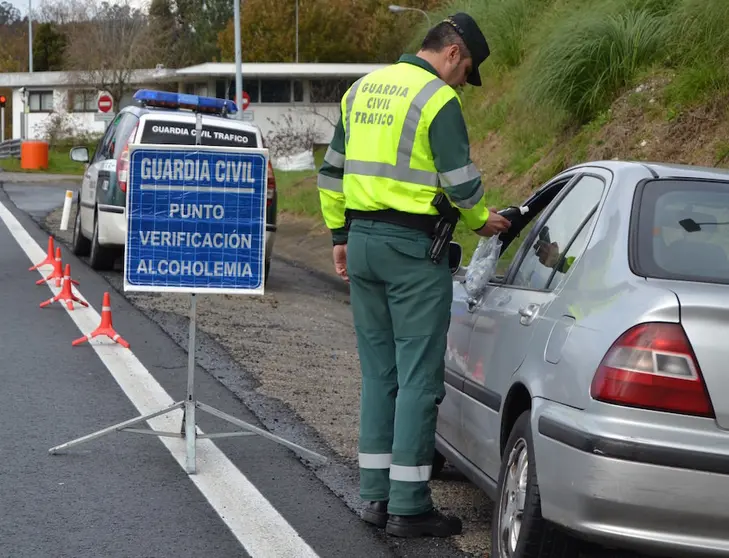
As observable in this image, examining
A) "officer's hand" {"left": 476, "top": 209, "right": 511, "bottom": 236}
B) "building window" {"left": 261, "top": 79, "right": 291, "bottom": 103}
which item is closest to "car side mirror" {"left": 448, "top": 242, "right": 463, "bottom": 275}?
"officer's hand" {"left": 476, "top": 209, "right": 511, "bottom": 236}

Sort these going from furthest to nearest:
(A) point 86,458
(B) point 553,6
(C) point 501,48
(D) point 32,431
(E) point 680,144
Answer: (C) point 501,48
(B) point 553,6
(E) point 680,144
(D) point 32,431
(A) point 86,458

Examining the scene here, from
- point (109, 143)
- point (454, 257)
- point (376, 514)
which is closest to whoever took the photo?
point (376, 514)

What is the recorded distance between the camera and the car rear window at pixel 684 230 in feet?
13.9

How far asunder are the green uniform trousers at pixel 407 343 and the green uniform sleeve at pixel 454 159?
9.6 inches

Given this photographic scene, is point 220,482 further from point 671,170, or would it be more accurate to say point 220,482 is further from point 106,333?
point 106,333

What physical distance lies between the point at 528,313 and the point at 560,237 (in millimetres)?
506

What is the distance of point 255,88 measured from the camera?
66.6m

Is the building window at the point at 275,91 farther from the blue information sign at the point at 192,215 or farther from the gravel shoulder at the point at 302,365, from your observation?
the blue information sign at the point at 192,215

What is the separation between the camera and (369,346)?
5.45 m

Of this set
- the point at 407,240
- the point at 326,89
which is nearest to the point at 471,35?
the point at 407,240

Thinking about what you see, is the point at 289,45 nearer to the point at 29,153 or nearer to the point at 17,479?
the point at 29,153

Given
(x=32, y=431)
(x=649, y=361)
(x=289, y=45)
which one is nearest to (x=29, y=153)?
(x=289, y=45)

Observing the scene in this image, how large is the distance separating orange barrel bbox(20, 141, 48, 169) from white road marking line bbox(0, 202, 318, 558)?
40.0 metres

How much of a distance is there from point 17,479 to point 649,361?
3.21 meters
